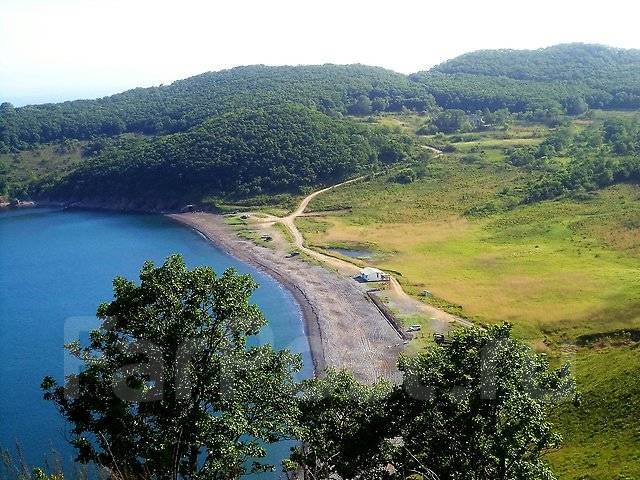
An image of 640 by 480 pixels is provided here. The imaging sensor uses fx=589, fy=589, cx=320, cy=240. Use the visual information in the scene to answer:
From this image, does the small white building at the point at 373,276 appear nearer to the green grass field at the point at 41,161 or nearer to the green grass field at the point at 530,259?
the green grass field at the point at 530,259

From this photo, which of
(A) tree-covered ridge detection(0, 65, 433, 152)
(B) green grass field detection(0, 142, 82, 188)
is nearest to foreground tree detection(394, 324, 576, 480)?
(A) tree-covered ridge detection(0, 65, 433, 152)

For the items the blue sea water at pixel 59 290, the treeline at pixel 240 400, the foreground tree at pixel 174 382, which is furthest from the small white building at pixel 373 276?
the foreground tree at pixel 174 382

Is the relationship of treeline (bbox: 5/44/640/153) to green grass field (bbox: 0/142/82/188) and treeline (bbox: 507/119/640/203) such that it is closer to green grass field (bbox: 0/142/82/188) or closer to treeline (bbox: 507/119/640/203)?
green grass field (bbox: 0/142/82/188)

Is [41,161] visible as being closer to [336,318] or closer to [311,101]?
[311,101]

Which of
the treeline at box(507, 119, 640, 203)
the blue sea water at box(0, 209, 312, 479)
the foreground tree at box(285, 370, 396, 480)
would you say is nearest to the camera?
the foreground tree at box(285, 370, 396, 480)

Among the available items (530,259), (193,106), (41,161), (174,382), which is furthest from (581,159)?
(41,161)
